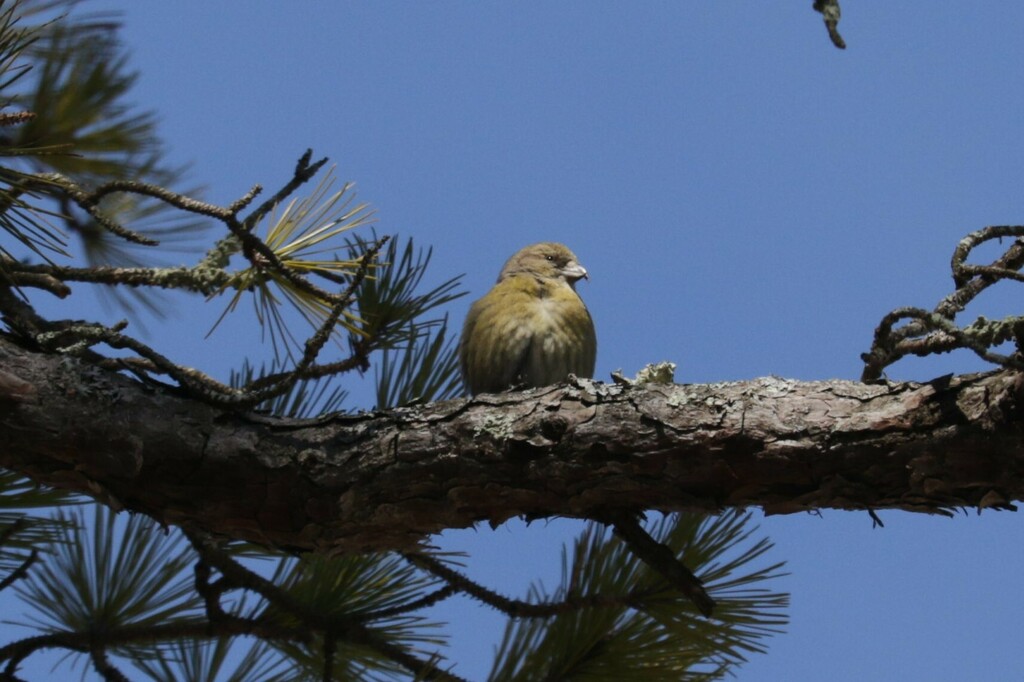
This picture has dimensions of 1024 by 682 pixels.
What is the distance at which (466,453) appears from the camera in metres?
2.57

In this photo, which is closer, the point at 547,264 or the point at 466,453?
the point at 466,453

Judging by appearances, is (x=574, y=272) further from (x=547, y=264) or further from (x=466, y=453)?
(x=466, y=453)

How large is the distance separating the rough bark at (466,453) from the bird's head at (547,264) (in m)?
2.24

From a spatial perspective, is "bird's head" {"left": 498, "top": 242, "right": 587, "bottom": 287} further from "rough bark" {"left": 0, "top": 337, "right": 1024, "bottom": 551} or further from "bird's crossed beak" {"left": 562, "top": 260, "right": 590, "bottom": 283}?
"rough bark" {"left": 0, "top": 337, "right": 1024, "bottom": 551}

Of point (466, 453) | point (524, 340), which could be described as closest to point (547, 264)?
point (524, 340)

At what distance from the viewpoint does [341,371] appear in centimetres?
303

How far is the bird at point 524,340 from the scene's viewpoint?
4199 mm

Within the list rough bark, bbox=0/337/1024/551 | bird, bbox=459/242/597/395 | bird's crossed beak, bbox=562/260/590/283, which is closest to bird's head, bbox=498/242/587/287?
bird's crossed beak, bbox=562/260/590/283

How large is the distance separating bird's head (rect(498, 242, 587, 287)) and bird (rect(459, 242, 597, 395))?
0.35 metres

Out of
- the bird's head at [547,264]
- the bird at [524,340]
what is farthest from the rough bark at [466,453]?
the bird's head at [547,264]

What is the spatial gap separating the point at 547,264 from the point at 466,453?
2.47 m

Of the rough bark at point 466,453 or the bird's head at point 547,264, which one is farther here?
the bird's head at point 547,264

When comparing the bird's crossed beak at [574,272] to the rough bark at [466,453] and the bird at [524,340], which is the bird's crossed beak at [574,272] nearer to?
the bird at [524,340]

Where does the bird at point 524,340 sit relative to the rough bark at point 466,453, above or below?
above
